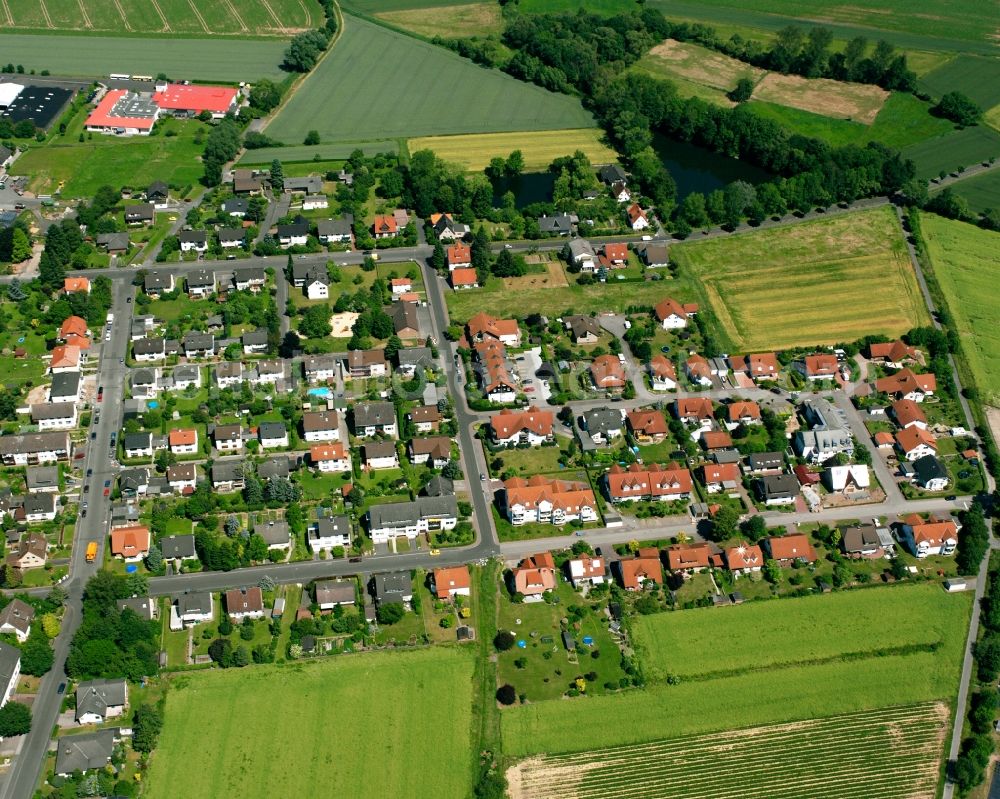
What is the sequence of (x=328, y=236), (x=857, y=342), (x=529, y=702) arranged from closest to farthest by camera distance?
1. (x=529, y=702)
2. (x=857, y=342)
3. (x=328, y=236)

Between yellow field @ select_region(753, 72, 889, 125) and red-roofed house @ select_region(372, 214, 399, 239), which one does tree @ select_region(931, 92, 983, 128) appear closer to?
yellow field @ select_region(753, 72, 889, 125)

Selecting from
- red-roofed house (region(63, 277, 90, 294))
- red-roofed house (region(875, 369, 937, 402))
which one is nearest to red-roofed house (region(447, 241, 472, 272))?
red-roofed house (region(63, 277, 90, 294))

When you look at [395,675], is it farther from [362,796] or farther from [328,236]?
[328,236]

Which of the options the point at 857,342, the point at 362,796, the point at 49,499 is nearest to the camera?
the point at 362,796

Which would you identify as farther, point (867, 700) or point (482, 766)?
point (867, 700)

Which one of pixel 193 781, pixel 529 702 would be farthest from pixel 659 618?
pixel 193 781

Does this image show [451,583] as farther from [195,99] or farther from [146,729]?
[195,99]
